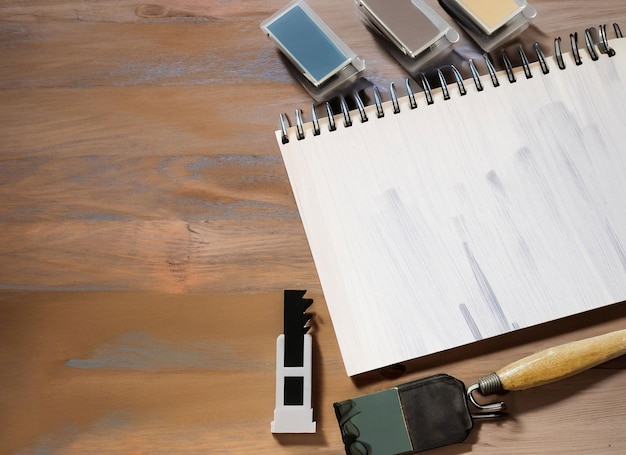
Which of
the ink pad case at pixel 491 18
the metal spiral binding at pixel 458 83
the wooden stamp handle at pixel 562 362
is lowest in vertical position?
the wooden stamp handle at pixel 562 362

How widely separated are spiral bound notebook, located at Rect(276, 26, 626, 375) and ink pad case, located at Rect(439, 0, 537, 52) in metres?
0.04

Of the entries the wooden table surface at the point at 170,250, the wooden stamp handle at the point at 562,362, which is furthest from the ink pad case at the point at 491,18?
the wooden stamp handle at the point at 562,362

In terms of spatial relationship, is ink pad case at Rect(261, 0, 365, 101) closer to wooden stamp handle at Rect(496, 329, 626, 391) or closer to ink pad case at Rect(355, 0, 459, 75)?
ink pad case at Rect(355, 0, 459, 75)

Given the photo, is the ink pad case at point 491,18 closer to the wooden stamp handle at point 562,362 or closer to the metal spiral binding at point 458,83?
the metal spiral binding at point 458,83

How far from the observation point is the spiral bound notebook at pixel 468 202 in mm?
649

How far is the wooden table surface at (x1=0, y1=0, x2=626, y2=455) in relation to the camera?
65cm

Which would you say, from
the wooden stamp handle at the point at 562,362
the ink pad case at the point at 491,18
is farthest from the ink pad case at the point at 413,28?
the wooden stamp handle at the point at 562,362

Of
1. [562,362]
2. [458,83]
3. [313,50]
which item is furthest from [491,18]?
[562,362]

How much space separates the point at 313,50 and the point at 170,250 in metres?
0.27

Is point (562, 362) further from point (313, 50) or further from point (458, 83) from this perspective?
point (313, 50)

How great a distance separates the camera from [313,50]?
28.1 inches

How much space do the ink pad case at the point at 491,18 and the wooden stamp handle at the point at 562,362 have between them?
34cm

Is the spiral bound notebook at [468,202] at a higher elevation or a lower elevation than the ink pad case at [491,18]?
lower

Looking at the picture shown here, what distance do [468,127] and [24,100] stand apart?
0.51 metres
